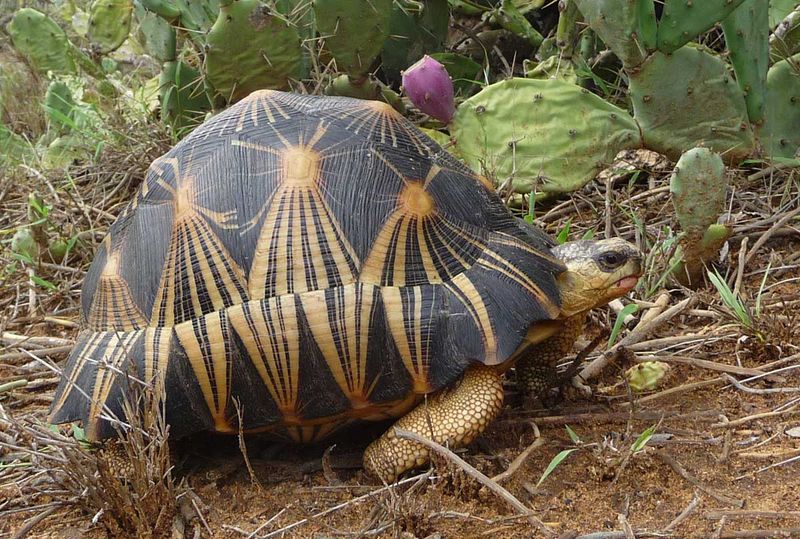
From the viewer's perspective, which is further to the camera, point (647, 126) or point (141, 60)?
point (141, 60)

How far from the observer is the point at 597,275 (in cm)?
233

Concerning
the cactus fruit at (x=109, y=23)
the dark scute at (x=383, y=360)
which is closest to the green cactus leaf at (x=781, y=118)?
the dark scute at (x=383, y=360)

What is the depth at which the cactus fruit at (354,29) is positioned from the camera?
3957 millimetres

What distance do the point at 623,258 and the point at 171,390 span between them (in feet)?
4.11

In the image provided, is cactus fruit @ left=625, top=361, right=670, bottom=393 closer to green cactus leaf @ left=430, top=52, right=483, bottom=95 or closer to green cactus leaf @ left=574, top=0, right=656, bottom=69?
green cactus leaf @ left=574, top=0, right=656, bottom=69

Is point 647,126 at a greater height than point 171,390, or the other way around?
point 647,126

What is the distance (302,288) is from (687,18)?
79.9 inches

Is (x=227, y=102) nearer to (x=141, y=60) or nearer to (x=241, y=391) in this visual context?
(x=241, y=391)

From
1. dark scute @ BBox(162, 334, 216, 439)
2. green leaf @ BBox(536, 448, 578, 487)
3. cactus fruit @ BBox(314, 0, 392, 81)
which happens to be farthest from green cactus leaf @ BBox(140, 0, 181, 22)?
green leaf @ BBox(536, 448, 578, 487)

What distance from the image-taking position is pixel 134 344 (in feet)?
7.32

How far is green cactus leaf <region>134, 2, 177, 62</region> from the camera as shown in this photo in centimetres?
448

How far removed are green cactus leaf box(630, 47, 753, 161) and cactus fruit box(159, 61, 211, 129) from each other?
2.19 meters

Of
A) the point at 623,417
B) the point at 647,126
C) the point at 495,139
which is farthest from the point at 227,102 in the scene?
the point at 623,417

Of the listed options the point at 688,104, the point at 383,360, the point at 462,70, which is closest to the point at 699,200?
the point at 688,104
